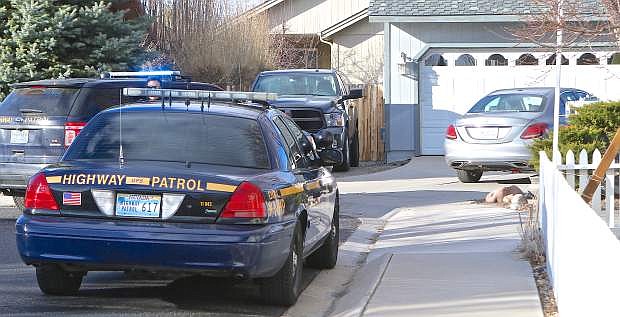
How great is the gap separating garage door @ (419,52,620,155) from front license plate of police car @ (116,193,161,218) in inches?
602

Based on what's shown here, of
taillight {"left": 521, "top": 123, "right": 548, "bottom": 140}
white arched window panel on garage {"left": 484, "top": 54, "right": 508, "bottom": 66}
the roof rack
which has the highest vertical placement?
white arched window panel on garage {"left": 484, "top": 54, "right": 508, "bottom": 66}

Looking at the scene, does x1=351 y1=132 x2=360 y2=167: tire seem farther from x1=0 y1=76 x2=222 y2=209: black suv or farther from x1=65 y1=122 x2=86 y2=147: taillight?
x1=65 y1=122 x2=86 y2=147: taillight

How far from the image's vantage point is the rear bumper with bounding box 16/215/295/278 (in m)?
7.26

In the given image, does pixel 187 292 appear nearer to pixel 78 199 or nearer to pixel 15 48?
pixel 78 199

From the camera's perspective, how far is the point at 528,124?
16.0m

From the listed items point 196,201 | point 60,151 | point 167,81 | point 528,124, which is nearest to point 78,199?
point 196,201

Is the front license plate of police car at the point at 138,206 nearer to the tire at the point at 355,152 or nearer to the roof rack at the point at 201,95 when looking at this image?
the roof rack at the point at 201,95

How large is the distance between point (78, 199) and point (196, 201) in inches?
33.4

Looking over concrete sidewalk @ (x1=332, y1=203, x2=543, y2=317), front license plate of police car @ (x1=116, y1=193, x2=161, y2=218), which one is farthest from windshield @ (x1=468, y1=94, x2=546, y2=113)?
front license plate of police car @ (x1=116, y1=193, x2=161, y2=218)

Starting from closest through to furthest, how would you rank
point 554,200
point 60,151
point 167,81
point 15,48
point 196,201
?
point 196,201 < point 554,200 < point 60,151 < point 167,81 < point 15,48

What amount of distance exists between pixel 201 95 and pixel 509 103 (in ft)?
31.2

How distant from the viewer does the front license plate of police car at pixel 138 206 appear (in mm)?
7383

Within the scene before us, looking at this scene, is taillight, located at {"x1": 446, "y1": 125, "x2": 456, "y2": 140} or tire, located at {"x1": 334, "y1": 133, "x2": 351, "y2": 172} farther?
tire, located at {"x1": 334, "y1": 133, "x2": 351, "y2": 172}

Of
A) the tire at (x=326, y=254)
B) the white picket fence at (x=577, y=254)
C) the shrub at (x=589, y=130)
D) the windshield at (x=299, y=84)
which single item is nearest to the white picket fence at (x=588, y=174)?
the shrub at (x=589, y=130)
